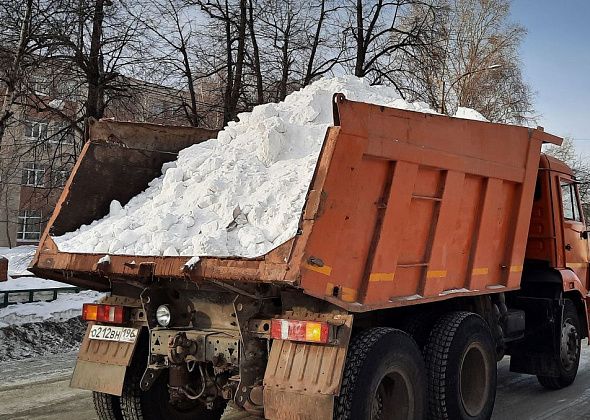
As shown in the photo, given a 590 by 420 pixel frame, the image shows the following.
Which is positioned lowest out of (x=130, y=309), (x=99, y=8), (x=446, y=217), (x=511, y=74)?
(x=130, y=309)

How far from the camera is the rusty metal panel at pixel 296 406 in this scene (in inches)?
152

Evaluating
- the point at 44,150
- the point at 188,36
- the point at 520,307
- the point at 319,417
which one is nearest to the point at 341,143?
the point at 319,417

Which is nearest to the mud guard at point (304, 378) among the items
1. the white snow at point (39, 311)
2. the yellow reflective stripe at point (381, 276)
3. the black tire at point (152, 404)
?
the yellow reflective stripe at point (381, 276)

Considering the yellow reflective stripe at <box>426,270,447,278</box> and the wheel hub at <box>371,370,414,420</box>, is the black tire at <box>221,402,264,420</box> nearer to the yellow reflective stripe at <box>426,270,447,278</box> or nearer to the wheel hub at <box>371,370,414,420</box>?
the wheel hub at <box>371,370,414,420</box>

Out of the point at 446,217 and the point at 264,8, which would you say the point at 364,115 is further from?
the point at 264,8

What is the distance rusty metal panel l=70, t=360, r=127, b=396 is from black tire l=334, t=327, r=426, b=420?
1765 millimetres

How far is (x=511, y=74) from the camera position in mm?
28344

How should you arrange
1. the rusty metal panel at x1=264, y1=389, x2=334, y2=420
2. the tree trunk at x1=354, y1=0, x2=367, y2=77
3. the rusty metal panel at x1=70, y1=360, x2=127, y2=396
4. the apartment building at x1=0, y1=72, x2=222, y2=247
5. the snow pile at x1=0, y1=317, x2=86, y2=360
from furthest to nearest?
the tree trunk at x1=354, y1=0, x2=367, y2=77, the apartment building at x1=0, y1=72, x2=222, y2=247, the snow pile at x1=0, y1=317, x2=86, y2=360, the rusty metal panel at x1=70, y1=360, x2=127, y2=396, the rusty metal panel at x1=264, y1=389, x2=334, y2=420

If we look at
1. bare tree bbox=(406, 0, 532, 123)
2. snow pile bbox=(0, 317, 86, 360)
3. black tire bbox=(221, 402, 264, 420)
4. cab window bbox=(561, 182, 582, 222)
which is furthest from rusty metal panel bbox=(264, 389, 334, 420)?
bare tree bbox=(406, 0, 532, 123)

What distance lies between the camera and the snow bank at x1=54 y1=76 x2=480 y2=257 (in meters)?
4.33

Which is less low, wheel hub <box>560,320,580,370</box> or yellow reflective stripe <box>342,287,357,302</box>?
yellow reflective stripe <box>342,287,357,302</box>

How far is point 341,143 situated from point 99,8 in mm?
11384

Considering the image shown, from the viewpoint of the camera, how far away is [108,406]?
5.11m

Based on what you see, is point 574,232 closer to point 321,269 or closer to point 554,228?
point 554,228
